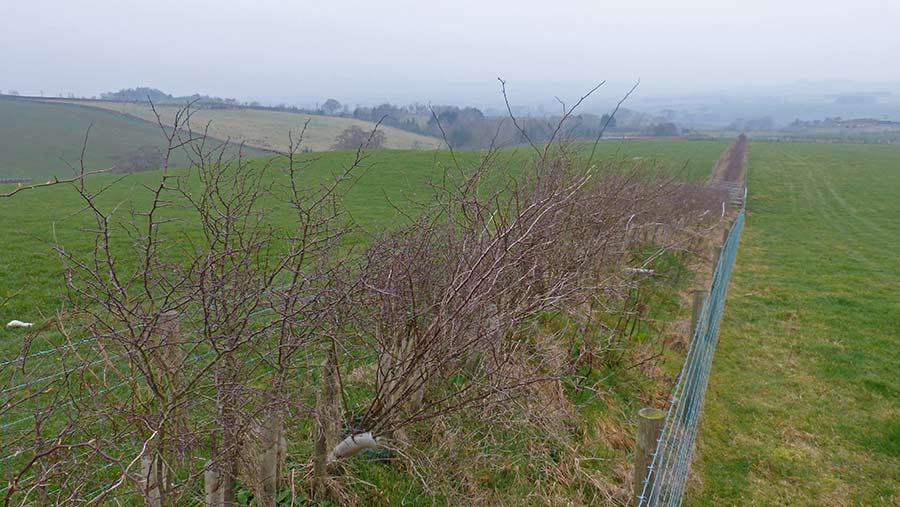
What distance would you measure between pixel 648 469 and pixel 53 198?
82.9 feet

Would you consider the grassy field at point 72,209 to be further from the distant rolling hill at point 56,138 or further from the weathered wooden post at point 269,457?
the distant rolling hill at point 56,138

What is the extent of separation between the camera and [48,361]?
4770 millimetres

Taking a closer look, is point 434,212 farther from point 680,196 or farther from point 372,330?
point 680,196

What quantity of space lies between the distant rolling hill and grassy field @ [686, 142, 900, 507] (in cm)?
2864

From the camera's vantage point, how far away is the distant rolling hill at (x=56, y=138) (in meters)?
32.7

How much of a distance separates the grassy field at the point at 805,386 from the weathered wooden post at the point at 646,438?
1.67 metres

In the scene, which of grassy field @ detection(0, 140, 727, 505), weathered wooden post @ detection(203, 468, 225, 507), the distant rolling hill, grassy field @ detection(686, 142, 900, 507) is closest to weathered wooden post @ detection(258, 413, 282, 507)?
weathered wooden post @ detection(203, 468, 225, 507)

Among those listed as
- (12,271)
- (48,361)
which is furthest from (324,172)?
(48,361)

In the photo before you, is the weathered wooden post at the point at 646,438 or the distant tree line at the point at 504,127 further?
the distant tree line at the point at 504,127

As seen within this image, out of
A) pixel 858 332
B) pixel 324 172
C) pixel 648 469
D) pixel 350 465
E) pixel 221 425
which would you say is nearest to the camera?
pixel 221 425

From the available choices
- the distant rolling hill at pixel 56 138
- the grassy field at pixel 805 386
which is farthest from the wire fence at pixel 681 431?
the distant rolling hill at pixel 56 138

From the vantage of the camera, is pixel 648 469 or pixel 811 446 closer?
pixel 648 469

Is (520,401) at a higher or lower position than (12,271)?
higher

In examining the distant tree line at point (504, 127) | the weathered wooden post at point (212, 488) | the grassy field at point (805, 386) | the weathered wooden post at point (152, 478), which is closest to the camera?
the weathered wooden post at point (152, 478)
